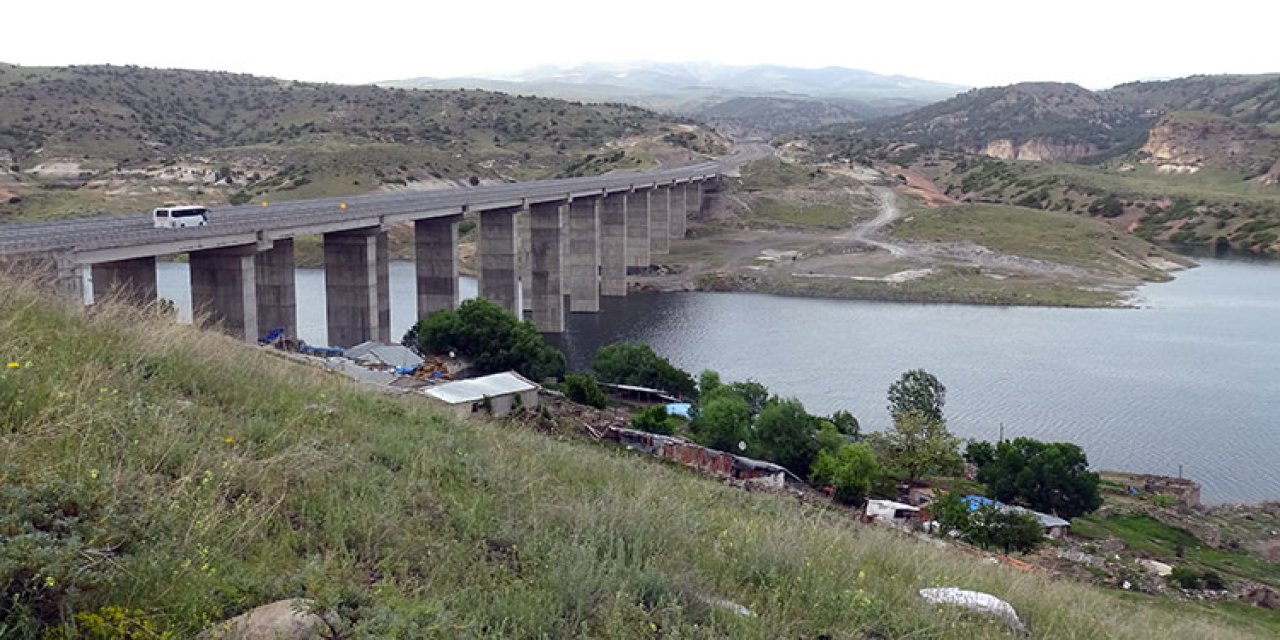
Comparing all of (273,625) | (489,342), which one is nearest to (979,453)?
(489,342)

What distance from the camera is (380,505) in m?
6.87

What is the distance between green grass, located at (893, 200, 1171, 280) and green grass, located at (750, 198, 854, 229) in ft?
18.0

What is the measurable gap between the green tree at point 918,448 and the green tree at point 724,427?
4.12 meters

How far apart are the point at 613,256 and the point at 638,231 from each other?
8.69 meters

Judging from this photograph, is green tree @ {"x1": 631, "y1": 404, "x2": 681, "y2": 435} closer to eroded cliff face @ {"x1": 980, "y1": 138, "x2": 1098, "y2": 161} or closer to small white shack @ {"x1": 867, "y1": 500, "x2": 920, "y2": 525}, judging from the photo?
small white shack @ {"x1": 867, "y1": 500, "x2": 920, "y2": 525}

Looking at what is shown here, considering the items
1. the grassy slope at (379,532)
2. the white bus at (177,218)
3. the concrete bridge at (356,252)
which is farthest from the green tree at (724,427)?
the grassy slope at (379,532)

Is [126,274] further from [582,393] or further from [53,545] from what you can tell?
[53,545]

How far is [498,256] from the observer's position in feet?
179

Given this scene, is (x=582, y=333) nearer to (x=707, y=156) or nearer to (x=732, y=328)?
(x=732, y=328)

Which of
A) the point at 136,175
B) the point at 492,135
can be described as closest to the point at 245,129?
the point at 492,135

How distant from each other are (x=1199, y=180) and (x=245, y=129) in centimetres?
11470

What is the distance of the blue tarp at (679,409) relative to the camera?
33.1 m

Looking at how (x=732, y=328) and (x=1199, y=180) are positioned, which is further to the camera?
(x=1199, y=180)

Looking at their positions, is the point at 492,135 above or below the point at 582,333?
above
